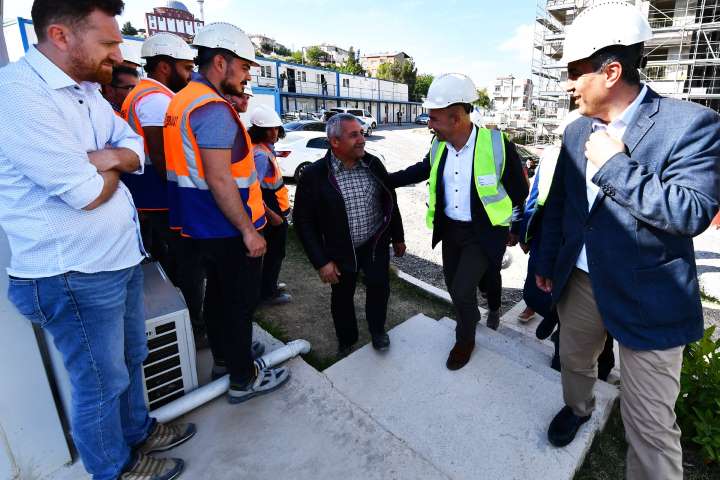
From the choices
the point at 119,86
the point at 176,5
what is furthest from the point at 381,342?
the point at 176,5

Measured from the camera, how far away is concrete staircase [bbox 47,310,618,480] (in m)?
1.95

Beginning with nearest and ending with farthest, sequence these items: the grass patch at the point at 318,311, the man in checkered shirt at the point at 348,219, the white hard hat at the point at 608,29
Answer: the white hard hat at the point at 608,29 < the man in checkered shirt at the point at 348,219 < the grass patch at the point at 318,311

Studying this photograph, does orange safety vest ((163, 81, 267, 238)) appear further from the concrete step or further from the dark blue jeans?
the concrete step

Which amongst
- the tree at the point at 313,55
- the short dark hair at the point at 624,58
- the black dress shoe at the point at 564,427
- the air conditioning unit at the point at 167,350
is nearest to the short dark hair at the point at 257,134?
the air conditioning unit at the point at 167,350

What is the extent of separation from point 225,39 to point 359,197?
128 centimetres

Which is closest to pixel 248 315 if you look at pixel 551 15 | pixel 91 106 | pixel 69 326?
pixel 69 326

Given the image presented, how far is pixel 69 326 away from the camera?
A: 1.50m

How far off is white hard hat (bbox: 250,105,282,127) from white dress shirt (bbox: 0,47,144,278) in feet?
6.98

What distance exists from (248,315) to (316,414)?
666mm

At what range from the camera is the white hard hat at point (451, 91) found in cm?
269

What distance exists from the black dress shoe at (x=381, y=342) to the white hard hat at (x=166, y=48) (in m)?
2.47

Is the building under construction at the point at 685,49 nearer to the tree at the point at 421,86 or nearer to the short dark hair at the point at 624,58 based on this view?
the short dark hair at the point at 624,58

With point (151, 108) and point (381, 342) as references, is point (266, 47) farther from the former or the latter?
point (381, 342)

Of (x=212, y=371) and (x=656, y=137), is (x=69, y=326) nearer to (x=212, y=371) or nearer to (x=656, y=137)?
(x=212, y=371)
